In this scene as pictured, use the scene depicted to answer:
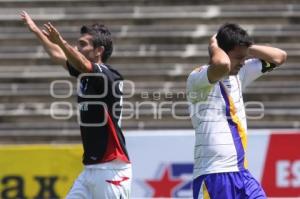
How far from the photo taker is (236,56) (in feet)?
16.3

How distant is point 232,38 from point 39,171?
409 cm

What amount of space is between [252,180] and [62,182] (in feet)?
12.5

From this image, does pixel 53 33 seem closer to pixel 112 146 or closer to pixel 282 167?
pixel 112 146

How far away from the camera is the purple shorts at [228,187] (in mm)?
4941

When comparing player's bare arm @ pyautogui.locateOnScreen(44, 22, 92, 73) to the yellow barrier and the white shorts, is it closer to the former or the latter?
the white shorts

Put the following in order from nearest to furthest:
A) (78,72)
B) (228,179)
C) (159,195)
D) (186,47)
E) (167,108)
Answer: (228,179) → (78,72) → (159,195) → (167,108) → (186,47)

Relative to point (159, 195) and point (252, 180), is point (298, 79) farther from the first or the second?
point (252, 180)

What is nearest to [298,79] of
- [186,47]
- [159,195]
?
[186,47]

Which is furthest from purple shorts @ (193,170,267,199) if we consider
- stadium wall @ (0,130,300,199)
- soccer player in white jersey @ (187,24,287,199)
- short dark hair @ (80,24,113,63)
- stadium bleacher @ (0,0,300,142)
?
stadium bleacher @ (0,0,300,142)

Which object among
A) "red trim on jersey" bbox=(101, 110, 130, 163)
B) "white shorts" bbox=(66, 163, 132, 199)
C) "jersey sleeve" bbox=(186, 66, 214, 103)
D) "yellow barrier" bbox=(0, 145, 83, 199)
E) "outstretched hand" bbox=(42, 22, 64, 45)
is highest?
"outstretched hand" bbox=(42, 22, 64, 45)

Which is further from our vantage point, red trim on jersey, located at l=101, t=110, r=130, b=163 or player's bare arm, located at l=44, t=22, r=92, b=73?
red trim on jersey, located at l=101, t=110, r=130, b=163

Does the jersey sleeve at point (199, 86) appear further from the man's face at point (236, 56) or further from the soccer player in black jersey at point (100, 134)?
the soccer player in black jersey at point (100, 134)

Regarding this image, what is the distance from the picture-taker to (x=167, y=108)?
10.2m

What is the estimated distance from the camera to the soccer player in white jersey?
16.2ft
